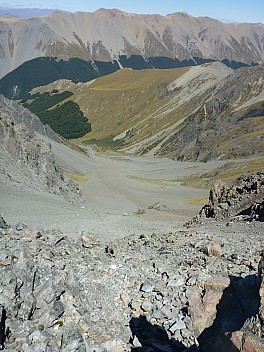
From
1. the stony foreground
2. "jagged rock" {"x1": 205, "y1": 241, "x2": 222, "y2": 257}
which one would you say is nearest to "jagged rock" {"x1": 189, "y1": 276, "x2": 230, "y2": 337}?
the stony foreground

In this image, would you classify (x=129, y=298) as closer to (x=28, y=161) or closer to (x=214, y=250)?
(x=214, y=250)

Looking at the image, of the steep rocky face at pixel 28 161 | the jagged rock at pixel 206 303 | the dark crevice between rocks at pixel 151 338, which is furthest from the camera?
the steep rocky face at pixel 28 161

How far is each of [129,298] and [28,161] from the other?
4579 centimetres

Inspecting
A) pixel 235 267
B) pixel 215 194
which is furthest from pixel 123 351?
pixel 215 194

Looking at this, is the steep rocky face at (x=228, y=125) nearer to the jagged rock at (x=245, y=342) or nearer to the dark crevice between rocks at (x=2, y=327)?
the dark crevice between rocks at (x=2, y=327)

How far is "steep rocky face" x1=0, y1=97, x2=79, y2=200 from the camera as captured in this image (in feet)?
168

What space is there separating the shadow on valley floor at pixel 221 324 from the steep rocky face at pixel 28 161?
113ft

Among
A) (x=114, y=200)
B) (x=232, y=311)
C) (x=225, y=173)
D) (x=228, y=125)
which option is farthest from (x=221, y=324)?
(x=228, y=125)

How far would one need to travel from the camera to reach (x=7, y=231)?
2183cm

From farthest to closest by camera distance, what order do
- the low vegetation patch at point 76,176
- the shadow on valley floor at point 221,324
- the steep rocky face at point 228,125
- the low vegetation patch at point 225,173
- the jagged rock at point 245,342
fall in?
the steep rocky face at point 228,125 < the low vegetation patch at point 76,176 < the low vegetation patch at point 225,173 < the shadow on valley floor at point 221,324 < the jagged rock at point 245,342

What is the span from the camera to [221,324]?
41.9 feet

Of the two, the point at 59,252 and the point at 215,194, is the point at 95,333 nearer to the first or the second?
the point at 59,252

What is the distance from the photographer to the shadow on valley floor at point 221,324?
1245cm

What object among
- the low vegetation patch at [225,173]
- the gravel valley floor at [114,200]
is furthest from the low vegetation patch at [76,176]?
the low vegetation patch at [225,173]
